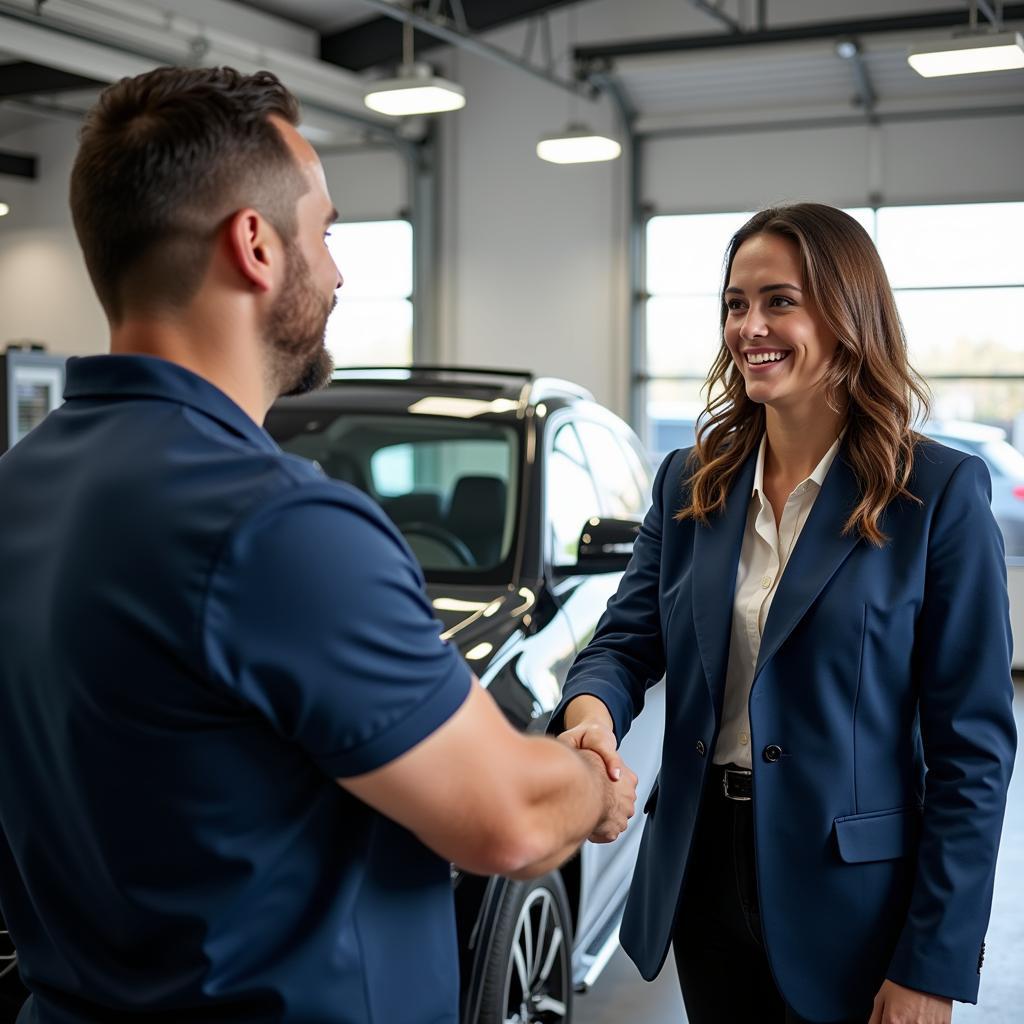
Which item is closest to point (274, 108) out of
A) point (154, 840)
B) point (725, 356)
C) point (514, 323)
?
point (154, 840)

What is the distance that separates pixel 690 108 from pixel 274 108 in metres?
9.39

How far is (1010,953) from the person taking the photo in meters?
3.81

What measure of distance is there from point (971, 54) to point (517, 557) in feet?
15.5

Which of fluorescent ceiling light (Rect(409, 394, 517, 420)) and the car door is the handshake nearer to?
the car door

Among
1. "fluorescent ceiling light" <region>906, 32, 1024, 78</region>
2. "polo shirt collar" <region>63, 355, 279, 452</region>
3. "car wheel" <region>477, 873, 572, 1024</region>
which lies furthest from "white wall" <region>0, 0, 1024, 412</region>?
"polo shirt collar" <region>63, 355, 279, 452</region>

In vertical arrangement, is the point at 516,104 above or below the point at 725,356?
above

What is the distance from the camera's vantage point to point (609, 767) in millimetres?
1643

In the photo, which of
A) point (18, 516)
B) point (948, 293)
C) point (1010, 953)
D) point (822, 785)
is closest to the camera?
point (18, 516)

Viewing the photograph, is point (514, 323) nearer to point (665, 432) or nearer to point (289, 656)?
point (665, 432)

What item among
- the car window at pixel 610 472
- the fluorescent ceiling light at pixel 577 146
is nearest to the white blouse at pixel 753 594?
the car window at pixel 610 472

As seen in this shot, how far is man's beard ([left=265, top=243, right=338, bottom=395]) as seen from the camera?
43.5 inches

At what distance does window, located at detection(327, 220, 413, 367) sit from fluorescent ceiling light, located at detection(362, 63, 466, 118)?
3.47 m

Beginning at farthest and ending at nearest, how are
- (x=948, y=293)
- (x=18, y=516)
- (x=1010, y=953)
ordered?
(x=948, y=293)
(x=1010, y=953)
(x=18, y=516)

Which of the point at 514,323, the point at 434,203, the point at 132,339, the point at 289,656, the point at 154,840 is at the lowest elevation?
the point at 154,840
